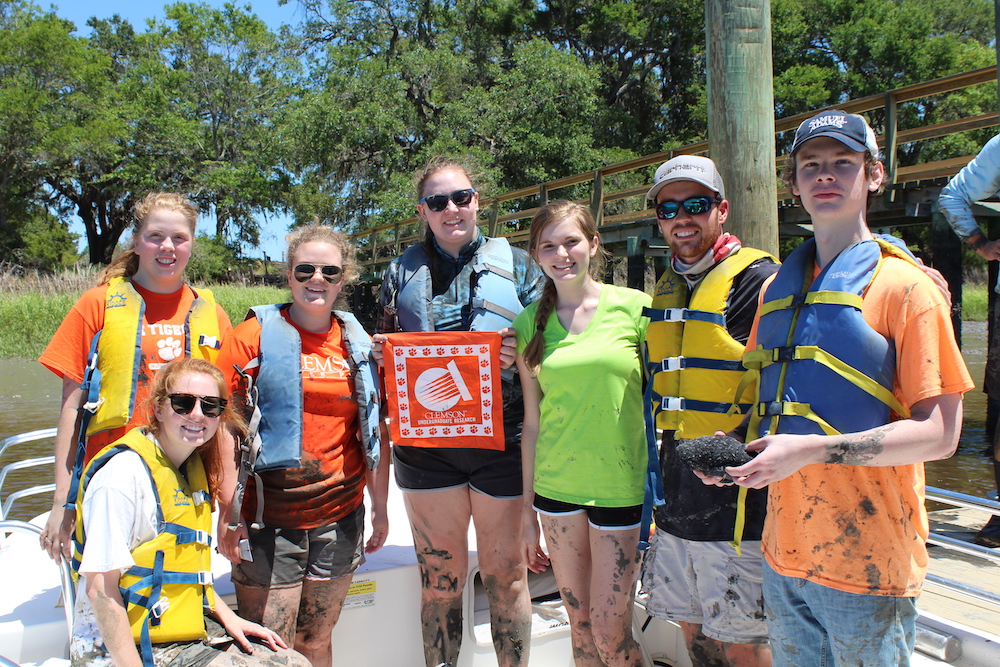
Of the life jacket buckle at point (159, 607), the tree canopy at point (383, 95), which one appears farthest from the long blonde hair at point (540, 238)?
the tree canopy at point (383, 95)

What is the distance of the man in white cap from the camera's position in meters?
2.50

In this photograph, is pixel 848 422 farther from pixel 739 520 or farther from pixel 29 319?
pixel 29 319

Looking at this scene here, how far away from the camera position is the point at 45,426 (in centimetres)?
1241

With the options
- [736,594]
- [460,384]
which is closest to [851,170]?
[736,594]

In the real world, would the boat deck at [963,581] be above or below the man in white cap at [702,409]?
below

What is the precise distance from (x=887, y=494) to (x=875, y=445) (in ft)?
0.72

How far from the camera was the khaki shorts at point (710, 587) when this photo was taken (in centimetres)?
247

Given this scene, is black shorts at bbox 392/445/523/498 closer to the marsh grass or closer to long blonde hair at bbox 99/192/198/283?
long blonde hair at bbox 99/192/198/283

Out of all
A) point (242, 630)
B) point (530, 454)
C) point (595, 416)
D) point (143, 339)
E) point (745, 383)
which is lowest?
point (242, 630)

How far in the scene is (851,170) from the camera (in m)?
2.02

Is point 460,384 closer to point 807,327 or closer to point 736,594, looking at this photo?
point 736,594

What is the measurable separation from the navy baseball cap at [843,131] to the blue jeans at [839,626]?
116 cm

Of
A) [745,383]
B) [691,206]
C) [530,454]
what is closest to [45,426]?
[530,454]

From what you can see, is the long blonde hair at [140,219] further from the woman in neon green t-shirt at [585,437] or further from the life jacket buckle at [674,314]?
the life jacket buckle at [674,314]
